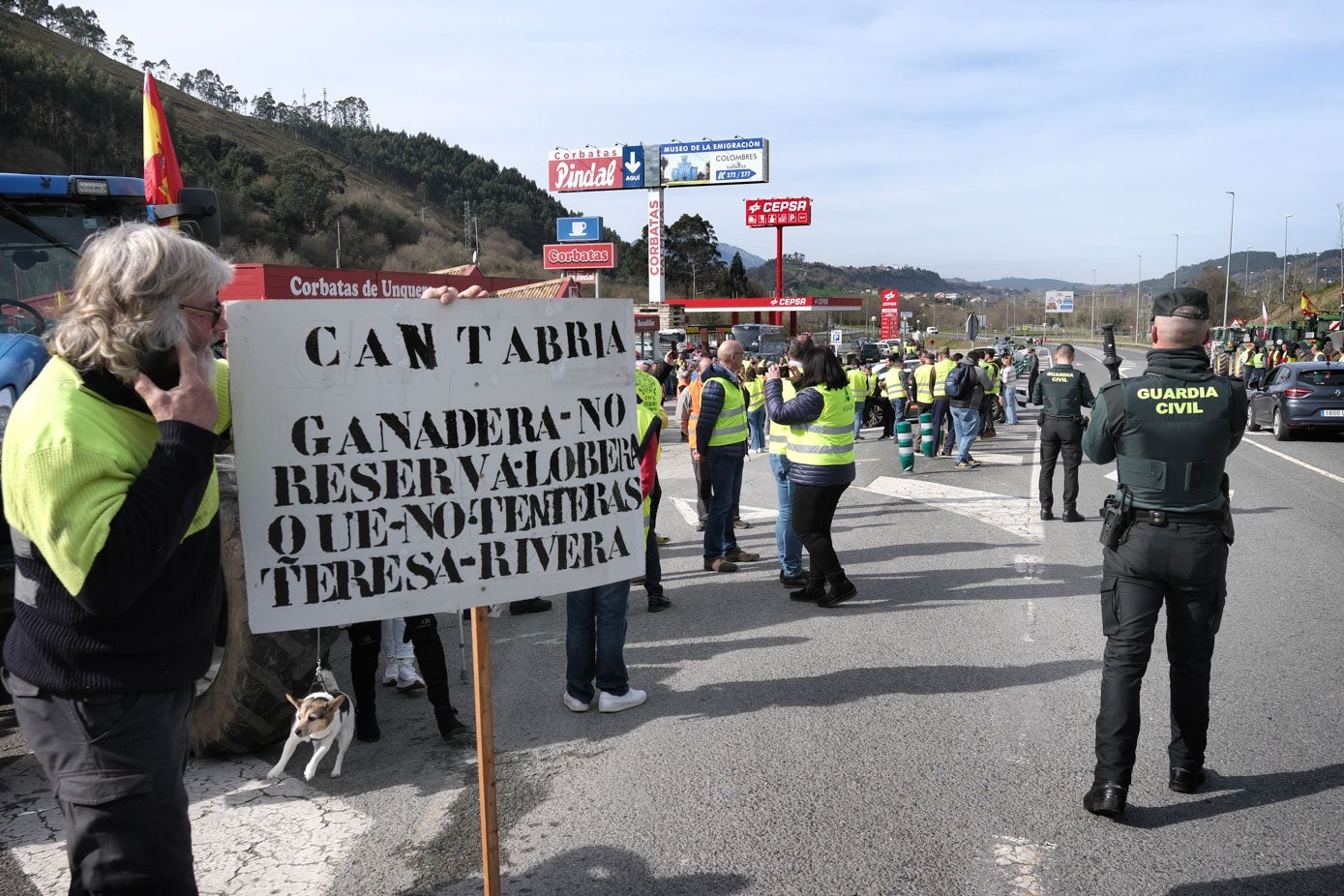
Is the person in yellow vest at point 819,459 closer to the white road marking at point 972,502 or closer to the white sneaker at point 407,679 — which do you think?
the white sneaker at point 407,679

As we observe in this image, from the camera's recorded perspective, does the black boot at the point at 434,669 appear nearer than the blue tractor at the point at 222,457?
No

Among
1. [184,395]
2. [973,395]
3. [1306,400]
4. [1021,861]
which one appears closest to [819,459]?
[1021,861]

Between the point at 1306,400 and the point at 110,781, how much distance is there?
20.5 m

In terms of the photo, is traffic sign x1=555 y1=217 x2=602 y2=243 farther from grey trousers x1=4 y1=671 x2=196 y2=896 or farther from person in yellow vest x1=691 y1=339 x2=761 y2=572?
grey trousers x1=4 y1=671 x2=196 y2=896

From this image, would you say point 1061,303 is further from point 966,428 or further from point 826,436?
point 826,436

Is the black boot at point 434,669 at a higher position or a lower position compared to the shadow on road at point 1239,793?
higher

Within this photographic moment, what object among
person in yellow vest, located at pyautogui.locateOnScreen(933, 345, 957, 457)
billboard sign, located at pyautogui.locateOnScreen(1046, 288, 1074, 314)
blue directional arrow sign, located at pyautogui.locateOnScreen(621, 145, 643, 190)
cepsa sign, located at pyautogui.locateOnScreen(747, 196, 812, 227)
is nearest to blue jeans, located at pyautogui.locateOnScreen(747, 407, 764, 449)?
person in yellow vest, located at pyautogui.locateOnScreen(933, 345, 957, 457)

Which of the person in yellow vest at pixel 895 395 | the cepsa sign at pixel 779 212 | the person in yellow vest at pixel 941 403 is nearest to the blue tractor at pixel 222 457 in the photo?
the person in yellow vest at pixel 895 395

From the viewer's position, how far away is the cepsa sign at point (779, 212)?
6225cm

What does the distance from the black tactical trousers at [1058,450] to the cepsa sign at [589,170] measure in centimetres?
4593

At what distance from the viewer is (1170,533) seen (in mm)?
3875

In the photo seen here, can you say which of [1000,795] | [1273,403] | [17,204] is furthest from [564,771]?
[1273,403]

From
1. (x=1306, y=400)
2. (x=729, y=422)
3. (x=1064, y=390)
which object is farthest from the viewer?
(x=1306, y=400)

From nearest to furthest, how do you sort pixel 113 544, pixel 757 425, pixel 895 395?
pixel 113 544 < pixel 895 395 < pixel 757 425
